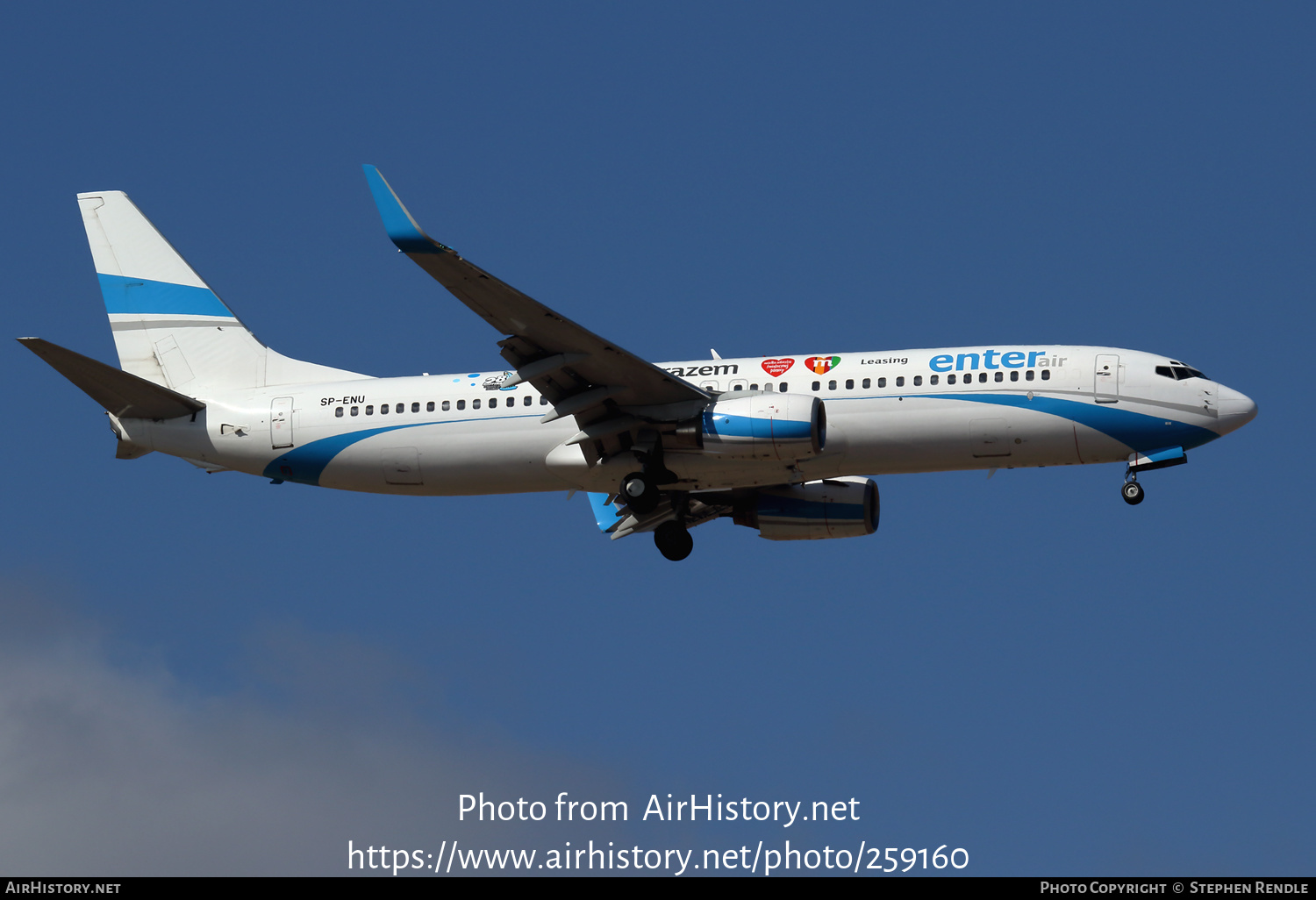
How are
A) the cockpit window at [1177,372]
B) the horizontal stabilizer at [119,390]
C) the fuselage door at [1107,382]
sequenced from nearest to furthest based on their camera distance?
the fuselage door at [1107,382]
the cockpit window at [1177,372]
the horizontal stabilizer at [119,390]

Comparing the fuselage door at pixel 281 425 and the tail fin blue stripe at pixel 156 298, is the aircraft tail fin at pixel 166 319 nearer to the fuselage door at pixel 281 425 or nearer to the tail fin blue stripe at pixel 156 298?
the tail fin blue stripe at pixel 156 298

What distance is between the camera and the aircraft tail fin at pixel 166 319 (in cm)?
4328

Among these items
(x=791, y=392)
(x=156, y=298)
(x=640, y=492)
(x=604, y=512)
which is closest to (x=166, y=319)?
(x=156, y=298)

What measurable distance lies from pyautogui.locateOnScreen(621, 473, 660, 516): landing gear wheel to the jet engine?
155 centimetres

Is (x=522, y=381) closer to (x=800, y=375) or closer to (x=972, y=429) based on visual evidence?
(x=800, y=375)

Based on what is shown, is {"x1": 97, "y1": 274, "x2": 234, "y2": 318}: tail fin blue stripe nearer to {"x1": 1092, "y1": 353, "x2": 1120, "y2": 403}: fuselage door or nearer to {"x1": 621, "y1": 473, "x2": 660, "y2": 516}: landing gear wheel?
{"x1": 621, "y1": 473, "x2": 660, "y2": 516}: landing gear wheel

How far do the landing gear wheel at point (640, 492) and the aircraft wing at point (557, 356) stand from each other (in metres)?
1.31

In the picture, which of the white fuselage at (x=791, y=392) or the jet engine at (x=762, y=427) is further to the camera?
the white fuselage at (x=791, y=392)

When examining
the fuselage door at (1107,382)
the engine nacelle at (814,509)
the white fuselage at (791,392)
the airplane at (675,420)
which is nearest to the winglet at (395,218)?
the airplane at (675,420)

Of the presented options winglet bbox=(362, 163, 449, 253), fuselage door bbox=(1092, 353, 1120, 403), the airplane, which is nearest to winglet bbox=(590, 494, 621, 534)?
the airplane

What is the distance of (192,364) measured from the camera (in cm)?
4381

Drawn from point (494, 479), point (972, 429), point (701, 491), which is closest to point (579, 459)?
point (494, 479)

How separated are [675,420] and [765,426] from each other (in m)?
2.41
